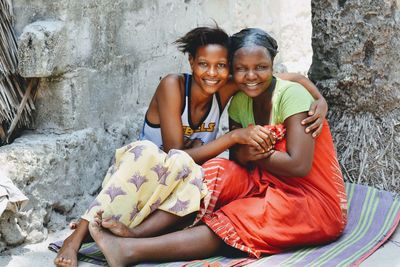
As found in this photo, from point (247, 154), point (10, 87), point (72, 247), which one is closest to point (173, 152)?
point (247, 154)

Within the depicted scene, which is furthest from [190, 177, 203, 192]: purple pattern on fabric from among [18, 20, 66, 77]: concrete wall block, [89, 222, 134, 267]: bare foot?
[18, 20, 66, 77]: concrete wall block

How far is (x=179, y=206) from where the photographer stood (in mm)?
3195

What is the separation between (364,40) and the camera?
3967 mm

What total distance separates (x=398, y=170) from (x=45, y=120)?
1.91 metres

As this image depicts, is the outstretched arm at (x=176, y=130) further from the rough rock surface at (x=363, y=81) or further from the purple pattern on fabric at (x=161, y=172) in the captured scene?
A: the rough rock surface at (x=363, y=81)

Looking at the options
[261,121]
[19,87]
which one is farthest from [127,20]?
[261,121]

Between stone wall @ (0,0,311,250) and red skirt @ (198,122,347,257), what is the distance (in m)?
0.79

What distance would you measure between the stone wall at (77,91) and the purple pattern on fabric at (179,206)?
73cm

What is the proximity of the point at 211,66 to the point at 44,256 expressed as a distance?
1153 mm

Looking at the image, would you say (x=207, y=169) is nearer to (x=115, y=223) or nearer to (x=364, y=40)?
(x=115, y=223)

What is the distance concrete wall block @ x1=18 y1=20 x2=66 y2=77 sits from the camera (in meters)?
3.48

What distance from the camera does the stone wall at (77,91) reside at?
11.5 ft

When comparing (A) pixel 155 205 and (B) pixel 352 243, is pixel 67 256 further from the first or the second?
(B) pixel 352 243

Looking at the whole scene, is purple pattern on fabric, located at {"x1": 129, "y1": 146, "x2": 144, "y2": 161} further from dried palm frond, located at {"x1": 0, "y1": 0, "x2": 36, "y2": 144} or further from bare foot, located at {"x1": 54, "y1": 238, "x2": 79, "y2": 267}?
dried palm frond, located at {"x1": 0, "y1": 0, "x2": 36, "y2": 144}
